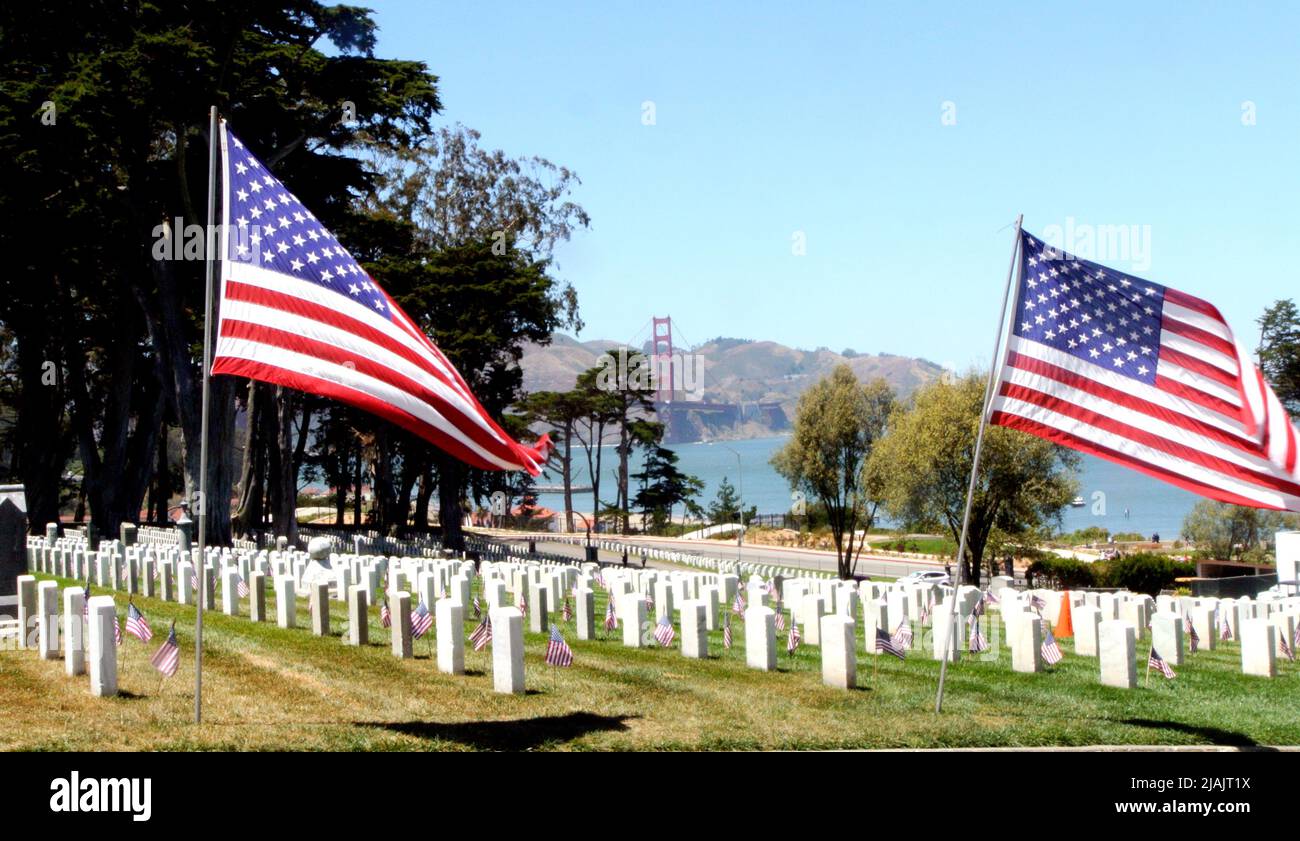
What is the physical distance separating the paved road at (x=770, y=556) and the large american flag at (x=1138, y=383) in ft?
141

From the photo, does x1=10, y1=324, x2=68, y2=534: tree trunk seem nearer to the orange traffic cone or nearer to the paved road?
the paved road

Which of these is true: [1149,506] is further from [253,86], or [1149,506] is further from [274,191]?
[274,191]

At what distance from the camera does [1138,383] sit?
10.9 metres

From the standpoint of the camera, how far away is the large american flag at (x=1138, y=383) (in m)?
10.6

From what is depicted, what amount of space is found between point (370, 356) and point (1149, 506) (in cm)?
19302

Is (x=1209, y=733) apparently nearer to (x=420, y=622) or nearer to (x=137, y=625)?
(x=420, y=622)

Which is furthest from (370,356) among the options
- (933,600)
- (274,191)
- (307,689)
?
(933,600)

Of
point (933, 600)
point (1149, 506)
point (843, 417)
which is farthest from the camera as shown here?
point (1149, 506)

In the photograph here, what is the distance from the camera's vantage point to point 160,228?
34469 millimetres

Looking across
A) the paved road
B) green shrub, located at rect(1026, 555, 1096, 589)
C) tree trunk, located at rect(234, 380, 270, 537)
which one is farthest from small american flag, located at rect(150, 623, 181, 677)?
the paved road

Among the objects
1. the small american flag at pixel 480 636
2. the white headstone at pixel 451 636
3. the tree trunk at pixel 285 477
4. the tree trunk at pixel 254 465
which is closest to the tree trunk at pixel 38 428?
the tree trunk at pixel 254 465

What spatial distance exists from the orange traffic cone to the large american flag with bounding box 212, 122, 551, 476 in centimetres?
1462

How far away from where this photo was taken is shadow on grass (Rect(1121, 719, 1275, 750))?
34.4ft
